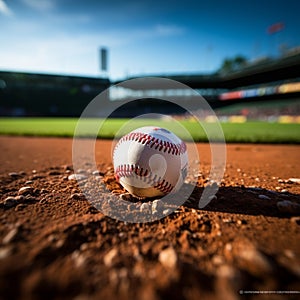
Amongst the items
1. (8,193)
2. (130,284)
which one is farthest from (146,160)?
(8,193)

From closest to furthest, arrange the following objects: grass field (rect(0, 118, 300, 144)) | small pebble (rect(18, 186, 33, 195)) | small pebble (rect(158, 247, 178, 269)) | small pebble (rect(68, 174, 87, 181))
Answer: small pebble (rect(158, 247, 178, 269)), small pebble (rect(18, 186, 33, 195)), small pebble (rect(68, 174, 87, 181)), grass field (rect(0, 118, 300, 144))

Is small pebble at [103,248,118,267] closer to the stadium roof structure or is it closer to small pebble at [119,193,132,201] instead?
small pebble at [119,193,132,201]

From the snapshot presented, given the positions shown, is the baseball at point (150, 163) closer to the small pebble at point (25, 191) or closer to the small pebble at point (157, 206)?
the small pebble at point (157, 206)

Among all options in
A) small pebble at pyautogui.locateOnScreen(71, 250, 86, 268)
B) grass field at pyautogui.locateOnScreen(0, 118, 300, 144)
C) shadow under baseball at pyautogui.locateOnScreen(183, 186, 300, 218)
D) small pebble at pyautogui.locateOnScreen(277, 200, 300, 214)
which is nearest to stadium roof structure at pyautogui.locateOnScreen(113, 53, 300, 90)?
grass field at pyautogui.locateOnScreen(0, 118, 300, 144)

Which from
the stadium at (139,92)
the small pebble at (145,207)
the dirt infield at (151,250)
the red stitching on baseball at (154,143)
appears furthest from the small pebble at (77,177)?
the stadium at (139,92)

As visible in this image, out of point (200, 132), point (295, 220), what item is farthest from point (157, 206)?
point (200, 132)

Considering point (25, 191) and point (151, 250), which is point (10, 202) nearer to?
point (25, 191)

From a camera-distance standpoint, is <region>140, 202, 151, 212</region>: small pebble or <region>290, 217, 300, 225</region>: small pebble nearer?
<region>290, 217, 300, 225</region>: small pebble
